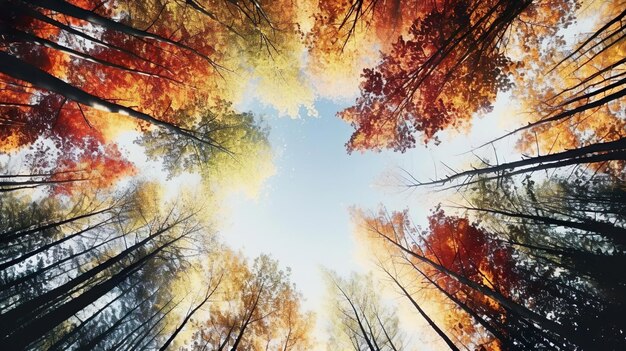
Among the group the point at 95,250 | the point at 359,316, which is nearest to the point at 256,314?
the point at 359,316

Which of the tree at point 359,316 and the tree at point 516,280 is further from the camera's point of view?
the tree at point 359,316

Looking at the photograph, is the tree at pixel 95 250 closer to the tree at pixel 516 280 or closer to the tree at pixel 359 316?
the tree at pixel 359 316

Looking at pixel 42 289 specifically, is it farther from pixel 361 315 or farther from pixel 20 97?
pixel 361 315

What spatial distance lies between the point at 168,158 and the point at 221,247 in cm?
495

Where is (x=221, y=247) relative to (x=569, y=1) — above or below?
above

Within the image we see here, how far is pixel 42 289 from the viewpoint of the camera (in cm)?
1152

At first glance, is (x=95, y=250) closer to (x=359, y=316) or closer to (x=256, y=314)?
(x=256, y=314)

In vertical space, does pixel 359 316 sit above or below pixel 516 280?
above

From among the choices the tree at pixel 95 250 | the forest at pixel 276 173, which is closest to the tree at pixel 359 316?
the forest at pixel 276 173

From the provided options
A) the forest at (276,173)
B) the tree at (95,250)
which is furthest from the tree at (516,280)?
the tree at (95,250)

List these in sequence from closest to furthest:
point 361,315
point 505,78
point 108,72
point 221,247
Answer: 1. point 505,78
2. point 108,72
3. point 361,315
4. point 221,247

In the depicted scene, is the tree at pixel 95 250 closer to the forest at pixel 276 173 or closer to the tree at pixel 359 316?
the forest at pixel 276 173

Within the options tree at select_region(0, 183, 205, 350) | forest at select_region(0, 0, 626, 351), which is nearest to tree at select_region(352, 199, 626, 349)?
forest at select_region(0, 0, 626, 351)

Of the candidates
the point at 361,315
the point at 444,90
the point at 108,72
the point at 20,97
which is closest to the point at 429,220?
the point at 361,315
